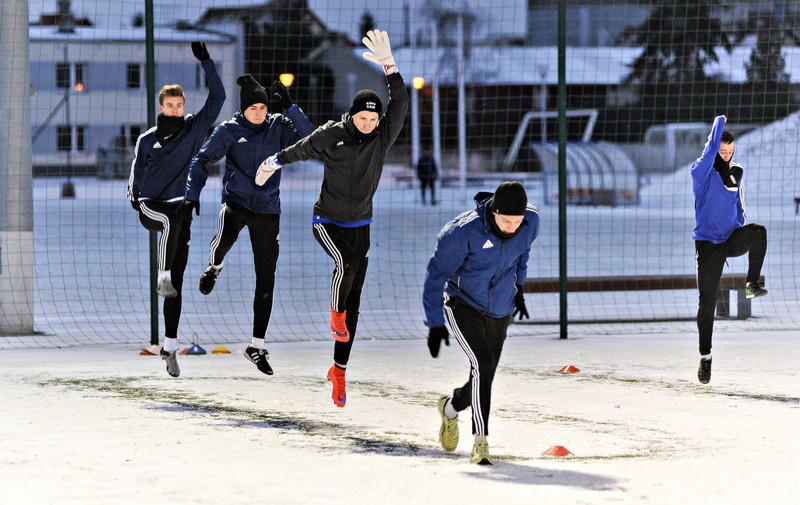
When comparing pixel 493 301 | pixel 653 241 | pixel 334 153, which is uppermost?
pixel 334 153

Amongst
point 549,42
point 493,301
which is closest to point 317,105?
point 549,42

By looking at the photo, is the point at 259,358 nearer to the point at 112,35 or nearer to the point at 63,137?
the point at 63,137

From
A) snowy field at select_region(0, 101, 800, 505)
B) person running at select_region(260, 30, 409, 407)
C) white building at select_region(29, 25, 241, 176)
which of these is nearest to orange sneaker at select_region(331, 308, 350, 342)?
person running at select_region(260, 30, 409, 407)

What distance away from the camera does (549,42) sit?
5853cm

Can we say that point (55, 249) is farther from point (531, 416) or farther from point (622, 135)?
point (622, 135)

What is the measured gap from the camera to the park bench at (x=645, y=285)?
516 inches

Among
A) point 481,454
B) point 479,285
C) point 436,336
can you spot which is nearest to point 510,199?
point 479,285

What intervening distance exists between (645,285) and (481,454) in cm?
742

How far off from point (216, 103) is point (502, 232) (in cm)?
372

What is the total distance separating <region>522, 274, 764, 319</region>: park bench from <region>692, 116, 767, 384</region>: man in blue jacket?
11.9ft

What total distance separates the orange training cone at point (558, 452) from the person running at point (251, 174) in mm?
2836

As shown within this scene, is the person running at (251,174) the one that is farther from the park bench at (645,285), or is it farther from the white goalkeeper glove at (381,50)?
the park bench at (645,285)

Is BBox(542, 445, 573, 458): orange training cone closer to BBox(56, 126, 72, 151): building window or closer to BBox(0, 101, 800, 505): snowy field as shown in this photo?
BBox(0, 101, 800, 505): snowy field

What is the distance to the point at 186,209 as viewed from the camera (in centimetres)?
938
